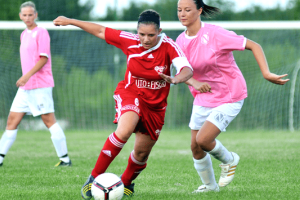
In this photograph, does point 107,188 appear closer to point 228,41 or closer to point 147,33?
point 147,33

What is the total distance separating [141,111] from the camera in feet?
14.0

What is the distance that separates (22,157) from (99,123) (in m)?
6.74

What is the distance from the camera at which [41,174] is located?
584cm

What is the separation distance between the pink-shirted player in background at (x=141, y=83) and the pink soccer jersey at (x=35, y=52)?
2537mm

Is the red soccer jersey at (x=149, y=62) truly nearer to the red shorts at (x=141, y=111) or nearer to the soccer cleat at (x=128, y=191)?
the red shorts at (x=141, y=111)

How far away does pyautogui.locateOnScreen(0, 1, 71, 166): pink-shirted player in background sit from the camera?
6672 mm

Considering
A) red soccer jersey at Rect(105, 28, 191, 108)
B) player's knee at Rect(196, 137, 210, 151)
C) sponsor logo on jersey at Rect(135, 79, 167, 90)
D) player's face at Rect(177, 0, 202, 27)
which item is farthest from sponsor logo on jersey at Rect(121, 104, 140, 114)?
player's face at Rect(177, 0, 202, 27)

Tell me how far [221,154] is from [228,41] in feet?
3.94

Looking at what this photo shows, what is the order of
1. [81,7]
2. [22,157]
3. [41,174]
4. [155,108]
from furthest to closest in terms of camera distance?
[81,7]
[22,157]
[41,174]
[155,108]

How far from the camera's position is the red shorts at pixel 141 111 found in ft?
13.9

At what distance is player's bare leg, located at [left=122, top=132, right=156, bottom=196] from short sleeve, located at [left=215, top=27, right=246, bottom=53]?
3.99 ft

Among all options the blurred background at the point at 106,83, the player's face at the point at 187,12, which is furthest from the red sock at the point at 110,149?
the blurred background at the point at 106,83

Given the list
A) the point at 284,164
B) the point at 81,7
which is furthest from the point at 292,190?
the point at 81,7

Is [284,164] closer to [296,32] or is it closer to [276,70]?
[276,70]
